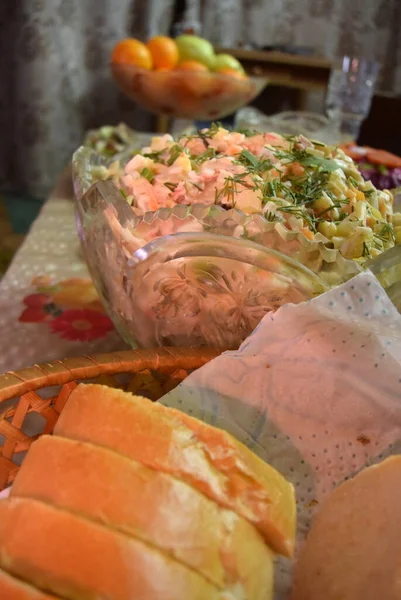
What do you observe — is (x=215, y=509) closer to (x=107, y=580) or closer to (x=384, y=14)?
(x=107, y=580)

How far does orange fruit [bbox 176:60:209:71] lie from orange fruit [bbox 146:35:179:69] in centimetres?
2

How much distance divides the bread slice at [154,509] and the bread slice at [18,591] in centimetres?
4

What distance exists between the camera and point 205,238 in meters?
0.50

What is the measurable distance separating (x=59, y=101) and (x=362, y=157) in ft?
4.75

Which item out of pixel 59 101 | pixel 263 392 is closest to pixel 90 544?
pixel 263 392

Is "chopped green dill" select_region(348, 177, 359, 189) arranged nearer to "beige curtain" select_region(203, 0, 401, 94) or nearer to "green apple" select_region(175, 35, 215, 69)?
"green apple" select_region(175, 35, 215, 69)

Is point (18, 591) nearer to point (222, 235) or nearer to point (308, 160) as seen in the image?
point (222, 235)

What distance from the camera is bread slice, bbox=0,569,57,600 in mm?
321

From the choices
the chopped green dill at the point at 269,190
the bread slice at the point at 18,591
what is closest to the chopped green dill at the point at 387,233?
the chopped green dill at the point at 269,190

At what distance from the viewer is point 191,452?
1.23 feet

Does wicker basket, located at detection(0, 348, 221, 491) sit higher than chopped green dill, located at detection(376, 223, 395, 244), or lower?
lower

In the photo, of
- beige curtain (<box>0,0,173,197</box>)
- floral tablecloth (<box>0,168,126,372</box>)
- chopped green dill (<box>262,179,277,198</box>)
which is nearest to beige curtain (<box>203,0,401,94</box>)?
beige curtain (<box>0,0,173,197</box>)

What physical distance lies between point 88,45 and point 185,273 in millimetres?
2043

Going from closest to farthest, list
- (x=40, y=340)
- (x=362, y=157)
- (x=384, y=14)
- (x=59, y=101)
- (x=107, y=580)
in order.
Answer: (x=107, y=580), (x=40, y=340), (x=362, y=157), (x=59, y=101), (x=384, y=14)
